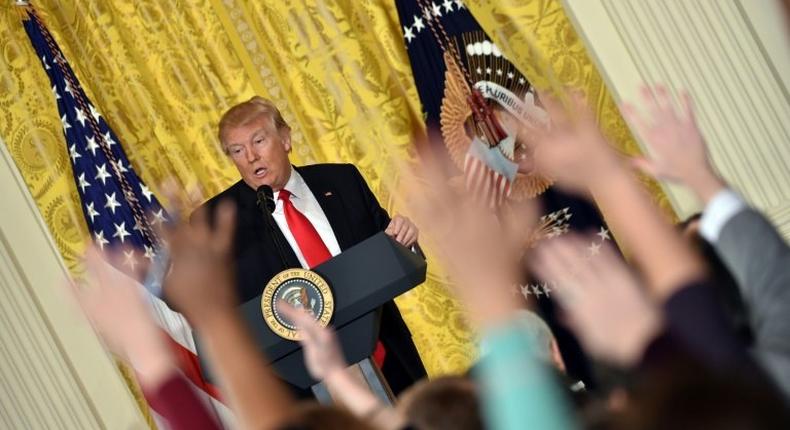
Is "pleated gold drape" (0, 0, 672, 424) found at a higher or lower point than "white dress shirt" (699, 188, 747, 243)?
higher

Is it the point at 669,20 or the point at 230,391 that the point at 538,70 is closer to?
the point at 669,20

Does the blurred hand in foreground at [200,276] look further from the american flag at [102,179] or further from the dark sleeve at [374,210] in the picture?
the american flag at [102,179]

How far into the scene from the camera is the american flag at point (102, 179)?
6262 millimetres

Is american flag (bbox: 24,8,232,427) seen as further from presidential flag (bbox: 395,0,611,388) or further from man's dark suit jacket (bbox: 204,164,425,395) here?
presidential flag (bbox: 395,0,611,388)

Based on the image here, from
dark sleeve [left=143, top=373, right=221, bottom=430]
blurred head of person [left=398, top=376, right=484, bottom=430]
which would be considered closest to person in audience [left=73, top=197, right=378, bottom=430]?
dark sleeve [left=143, top=373, right=221, bottom=430]

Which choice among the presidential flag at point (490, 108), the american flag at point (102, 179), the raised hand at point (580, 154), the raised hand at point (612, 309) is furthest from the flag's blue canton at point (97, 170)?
the raised hand at point (612, 309)

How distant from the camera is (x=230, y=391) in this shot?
1.96 m

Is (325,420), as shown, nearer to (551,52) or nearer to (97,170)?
(551,52)

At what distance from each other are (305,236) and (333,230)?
163mm

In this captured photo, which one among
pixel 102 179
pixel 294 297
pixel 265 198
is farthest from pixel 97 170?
pixel 294 297

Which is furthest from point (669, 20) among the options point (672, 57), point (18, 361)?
point (18, 361)

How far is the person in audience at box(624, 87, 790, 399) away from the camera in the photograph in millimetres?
1630

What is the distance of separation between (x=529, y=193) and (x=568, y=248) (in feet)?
13.6

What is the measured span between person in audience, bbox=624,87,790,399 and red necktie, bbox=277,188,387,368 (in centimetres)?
345
